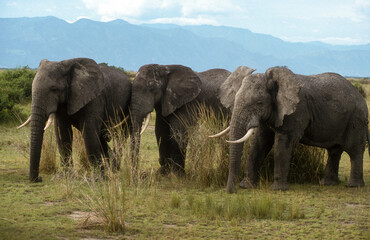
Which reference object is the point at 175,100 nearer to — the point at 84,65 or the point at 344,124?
the point at 84,65

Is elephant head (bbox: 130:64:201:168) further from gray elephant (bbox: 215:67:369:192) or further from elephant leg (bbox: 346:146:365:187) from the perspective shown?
elephant leg (bbox: 346:146:365:187)

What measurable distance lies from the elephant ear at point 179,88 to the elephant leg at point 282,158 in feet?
7.52

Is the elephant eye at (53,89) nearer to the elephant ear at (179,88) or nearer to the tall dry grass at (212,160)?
the elephant ear at (179,88)

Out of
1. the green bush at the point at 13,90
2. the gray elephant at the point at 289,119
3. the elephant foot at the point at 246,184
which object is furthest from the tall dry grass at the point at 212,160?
the green bush at the point at 13,90

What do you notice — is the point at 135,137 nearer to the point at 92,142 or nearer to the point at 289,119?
the point at 92,142

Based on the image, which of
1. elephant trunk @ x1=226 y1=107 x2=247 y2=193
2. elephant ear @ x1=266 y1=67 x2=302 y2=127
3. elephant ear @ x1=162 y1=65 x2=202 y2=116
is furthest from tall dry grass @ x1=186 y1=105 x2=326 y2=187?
elephant ear @ x1=266 y1=67 x2=302 y2=127

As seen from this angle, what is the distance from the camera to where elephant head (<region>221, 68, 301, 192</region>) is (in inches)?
360

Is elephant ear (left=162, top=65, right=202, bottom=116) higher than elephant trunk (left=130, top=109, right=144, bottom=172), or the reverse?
elephant ear (left=162, top=65, right=202, bottom=116)

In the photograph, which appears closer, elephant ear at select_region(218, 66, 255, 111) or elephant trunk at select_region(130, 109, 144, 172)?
elephant trunk at select_region(130, 109, 144, 172)

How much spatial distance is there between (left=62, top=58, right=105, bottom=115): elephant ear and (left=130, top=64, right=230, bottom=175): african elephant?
74 centimetres

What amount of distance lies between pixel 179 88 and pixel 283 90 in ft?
8.17

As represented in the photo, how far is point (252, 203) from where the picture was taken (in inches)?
307

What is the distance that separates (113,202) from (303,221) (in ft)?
7.96

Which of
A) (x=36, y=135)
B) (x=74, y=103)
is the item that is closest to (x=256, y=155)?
(x=74, y=103)
